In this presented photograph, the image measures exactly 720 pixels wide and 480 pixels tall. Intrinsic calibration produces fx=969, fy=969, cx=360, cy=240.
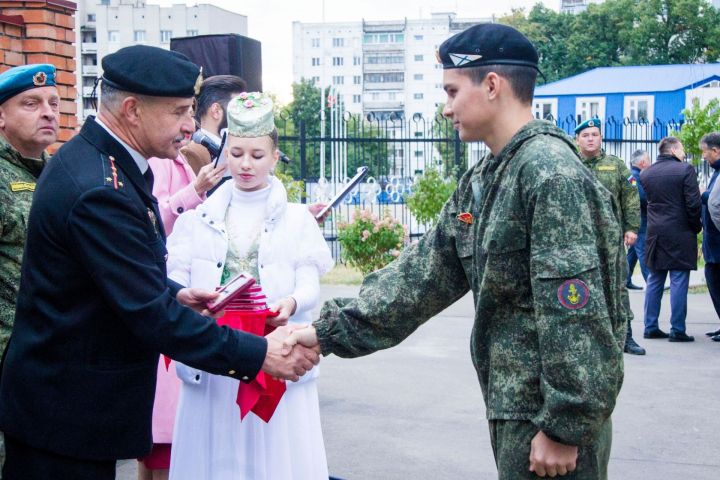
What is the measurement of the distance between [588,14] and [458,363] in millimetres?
59859

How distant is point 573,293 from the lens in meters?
2.61

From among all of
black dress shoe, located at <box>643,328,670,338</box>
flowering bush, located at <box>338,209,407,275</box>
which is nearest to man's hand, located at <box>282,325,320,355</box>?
black dress shoe, located at <box>643,328,670,338</box>

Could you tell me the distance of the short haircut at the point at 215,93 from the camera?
5.11m

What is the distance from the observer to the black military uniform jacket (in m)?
2.82

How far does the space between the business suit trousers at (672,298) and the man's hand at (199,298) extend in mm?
6964

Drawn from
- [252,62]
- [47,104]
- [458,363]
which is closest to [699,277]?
[458,363]

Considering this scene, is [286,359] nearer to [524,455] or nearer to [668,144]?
[524,455]

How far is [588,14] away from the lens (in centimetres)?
6450

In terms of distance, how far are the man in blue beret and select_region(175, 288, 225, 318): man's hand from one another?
2.25ft

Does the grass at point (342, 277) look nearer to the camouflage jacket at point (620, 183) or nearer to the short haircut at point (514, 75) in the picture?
the camouflage jacket at point (620, 183)

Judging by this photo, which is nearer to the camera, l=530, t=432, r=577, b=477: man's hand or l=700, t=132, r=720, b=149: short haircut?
l=530, t=432, r=577, b=477: man's hand

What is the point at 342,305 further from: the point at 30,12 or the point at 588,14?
the point at 588,14

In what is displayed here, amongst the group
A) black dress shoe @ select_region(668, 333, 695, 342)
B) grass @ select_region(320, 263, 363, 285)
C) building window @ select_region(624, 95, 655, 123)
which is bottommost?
grass @ select_region(320, 263, 363, 285)

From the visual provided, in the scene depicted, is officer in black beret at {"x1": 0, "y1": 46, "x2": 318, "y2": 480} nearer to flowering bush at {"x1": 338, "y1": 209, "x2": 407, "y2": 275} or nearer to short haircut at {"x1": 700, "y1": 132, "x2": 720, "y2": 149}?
short haircut at {"x1": 700, "y1": 132, "x2": 720, "y2": 149}
